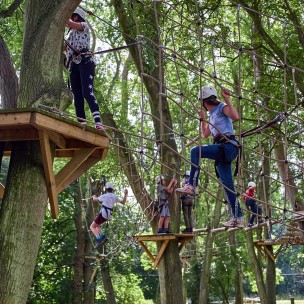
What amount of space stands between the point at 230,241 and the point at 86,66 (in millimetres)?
16772

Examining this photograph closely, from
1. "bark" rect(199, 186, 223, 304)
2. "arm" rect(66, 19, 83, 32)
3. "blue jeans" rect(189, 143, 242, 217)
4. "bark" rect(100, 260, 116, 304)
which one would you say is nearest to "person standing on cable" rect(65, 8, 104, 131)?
"arm" rect(66, 19, 83, 32)

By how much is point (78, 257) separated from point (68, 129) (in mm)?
11784

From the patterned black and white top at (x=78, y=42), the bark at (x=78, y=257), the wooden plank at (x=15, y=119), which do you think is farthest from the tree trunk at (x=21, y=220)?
the bark at (x=78, y=257)

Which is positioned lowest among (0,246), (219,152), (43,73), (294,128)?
(0,246)

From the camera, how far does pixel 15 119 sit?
446 cm

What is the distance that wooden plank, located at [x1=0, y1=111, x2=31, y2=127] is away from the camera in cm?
443

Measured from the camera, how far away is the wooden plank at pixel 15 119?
4434mm

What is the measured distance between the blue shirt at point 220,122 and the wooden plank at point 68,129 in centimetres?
90

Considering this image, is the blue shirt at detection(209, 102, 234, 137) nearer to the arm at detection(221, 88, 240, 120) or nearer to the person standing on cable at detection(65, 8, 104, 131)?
the arm at detection(221, 88, 240, 120)

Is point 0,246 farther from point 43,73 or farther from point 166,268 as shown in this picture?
point 166,268

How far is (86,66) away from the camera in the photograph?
5.51 meters

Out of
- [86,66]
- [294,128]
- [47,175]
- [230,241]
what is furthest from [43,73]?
[230,241]

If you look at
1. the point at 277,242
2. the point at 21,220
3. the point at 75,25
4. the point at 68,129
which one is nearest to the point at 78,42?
the point at 75,25

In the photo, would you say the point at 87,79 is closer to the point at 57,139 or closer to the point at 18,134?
the point at 57,139
